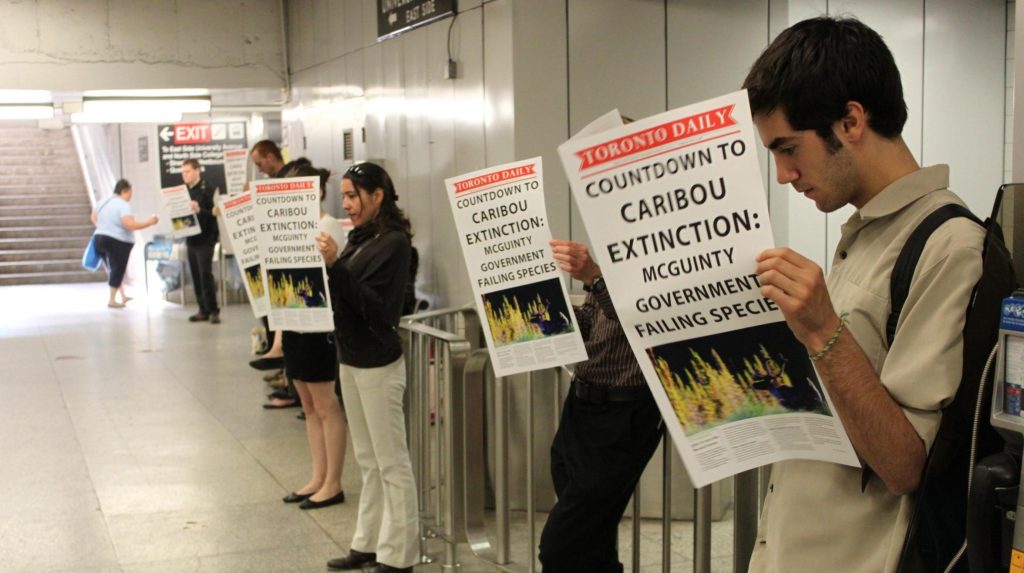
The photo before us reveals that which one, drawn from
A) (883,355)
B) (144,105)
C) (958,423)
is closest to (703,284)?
(883,355)

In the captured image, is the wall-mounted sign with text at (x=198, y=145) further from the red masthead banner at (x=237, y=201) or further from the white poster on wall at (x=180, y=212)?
the red masthead banner at (x=237, y=201)

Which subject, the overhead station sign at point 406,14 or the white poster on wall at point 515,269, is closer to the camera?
the white poster on wall at point 515,269

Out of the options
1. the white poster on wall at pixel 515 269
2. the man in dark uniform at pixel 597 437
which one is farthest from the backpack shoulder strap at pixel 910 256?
the white poster on wall at pixel 515 269

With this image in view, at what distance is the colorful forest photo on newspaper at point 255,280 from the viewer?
18.3 feet

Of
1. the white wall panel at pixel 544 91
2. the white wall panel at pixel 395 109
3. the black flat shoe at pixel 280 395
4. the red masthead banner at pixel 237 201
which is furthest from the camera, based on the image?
the black flat shoe at pixel 280 395

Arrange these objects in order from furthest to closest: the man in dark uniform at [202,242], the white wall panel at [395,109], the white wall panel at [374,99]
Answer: the man in dark uniform at [202,242], the white wall panel at [374,99], the white wall panel at [395,109]

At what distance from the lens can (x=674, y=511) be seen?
5.75 metres

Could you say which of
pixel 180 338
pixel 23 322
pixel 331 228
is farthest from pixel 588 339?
pixel 23 322

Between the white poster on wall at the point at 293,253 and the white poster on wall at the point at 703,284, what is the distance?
124 inches

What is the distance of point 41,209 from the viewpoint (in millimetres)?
23172

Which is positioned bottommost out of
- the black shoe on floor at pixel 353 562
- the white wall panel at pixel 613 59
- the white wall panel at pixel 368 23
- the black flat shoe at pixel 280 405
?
the black shoe on floor at pixel 353 562

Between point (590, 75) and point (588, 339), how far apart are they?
2812 millimetres

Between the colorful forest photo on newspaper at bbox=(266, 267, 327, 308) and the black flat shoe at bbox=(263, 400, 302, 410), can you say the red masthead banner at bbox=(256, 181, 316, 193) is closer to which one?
the colorful forest photo on newspaper at bbox=(266, 267, 327, 308)

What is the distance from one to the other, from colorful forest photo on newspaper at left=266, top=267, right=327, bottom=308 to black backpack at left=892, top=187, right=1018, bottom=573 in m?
3.48
